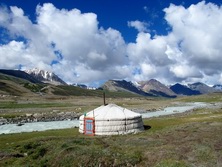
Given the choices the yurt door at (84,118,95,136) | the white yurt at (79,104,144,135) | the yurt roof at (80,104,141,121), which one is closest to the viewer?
the white yurt at (79,104,144,135)

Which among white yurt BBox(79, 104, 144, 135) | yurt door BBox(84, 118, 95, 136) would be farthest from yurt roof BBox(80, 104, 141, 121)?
yurt door BBox(84, 118, 95, 136)

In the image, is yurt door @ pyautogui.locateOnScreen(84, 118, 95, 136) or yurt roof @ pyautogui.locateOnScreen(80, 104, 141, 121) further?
yurt door @ pyautogui.locateOnScreen(84, 118, 95, 136)

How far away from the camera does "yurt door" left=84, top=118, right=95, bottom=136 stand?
3403cm

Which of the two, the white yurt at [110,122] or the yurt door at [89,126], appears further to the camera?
Answer: the yurt door at [89,126]

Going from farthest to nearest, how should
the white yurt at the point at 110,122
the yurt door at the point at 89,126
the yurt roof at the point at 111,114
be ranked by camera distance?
the yurt door at the point at 89,126 → the yurt roof at the point at 111,114 → the white yurt at the point at 110,122

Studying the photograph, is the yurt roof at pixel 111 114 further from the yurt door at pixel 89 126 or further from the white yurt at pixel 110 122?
the yurt door at pixel 89 126

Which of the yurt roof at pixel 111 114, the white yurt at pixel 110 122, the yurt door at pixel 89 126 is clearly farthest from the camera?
the yurt door at pixel 89 126

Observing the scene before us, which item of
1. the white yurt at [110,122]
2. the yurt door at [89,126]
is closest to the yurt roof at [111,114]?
the white yurt at [110,122]

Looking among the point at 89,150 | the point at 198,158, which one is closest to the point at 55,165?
the point at 89,150

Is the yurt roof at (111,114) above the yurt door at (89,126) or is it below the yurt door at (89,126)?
above

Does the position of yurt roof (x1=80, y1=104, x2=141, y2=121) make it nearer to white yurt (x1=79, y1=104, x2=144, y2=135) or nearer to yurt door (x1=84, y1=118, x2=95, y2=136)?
white yurt (x1=79, y1=104, x2=144, y2=135)

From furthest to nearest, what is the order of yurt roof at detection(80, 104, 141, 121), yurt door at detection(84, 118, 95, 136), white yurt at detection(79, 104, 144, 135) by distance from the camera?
yurt door at detection(84, 118, 95, 136) → yurt roof at detection(80, 104, 141, 121) → white yurt at detection(79, 104, 144, 135)

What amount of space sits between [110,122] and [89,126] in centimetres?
288

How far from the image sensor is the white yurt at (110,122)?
33594 mm
